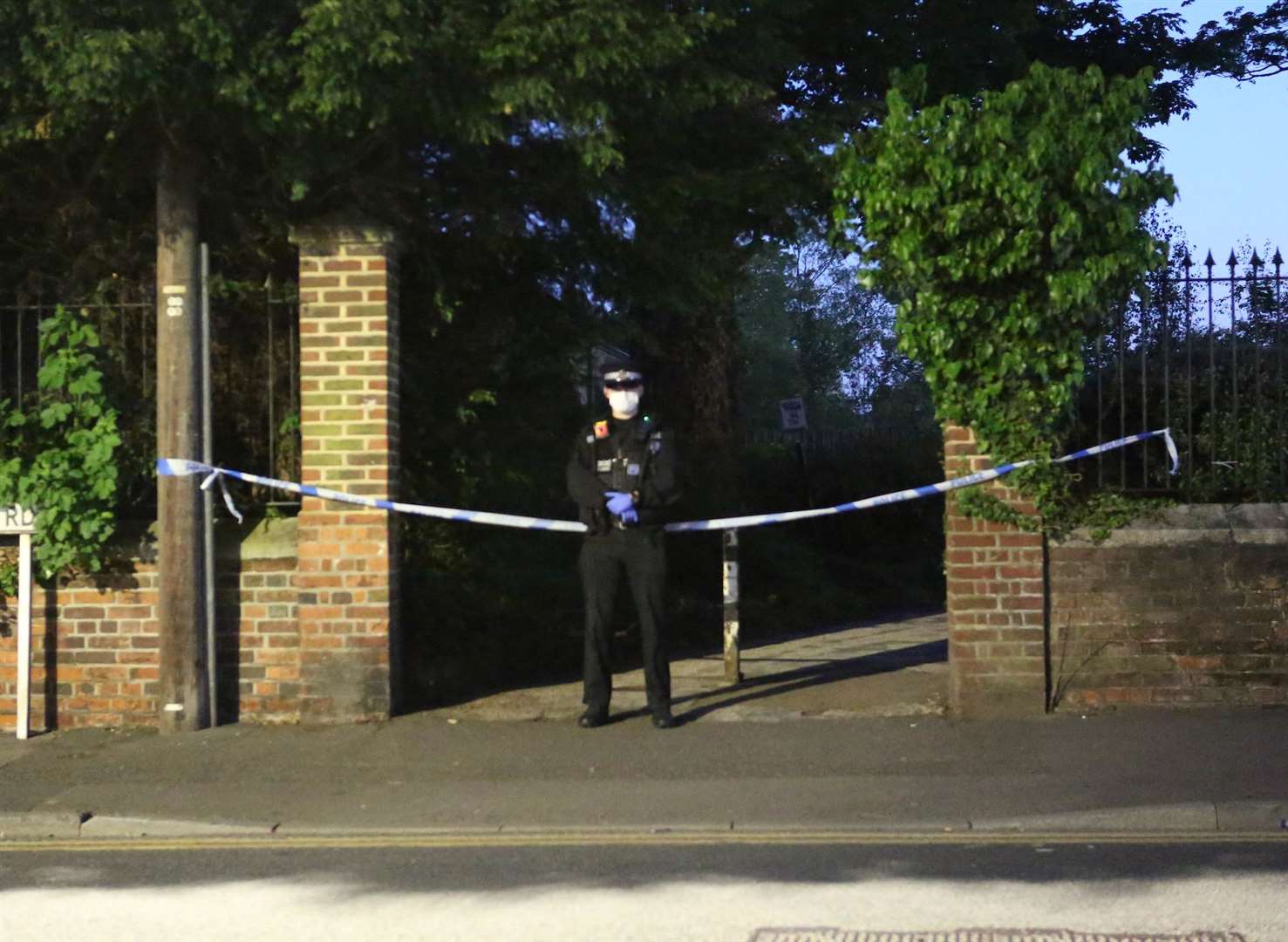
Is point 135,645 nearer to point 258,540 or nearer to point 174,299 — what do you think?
point 258,540

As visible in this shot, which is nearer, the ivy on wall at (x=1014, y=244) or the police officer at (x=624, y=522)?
the ivy on wall at (x=1014, y=244)

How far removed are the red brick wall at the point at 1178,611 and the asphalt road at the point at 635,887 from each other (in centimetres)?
275

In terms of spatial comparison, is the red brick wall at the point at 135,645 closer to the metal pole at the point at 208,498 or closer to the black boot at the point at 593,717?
the metal pole at the point at 208,498

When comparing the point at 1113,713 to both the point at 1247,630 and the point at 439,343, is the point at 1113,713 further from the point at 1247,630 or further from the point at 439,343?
the point at 439,343

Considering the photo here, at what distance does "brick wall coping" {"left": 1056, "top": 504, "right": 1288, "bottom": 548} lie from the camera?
9.59 metres

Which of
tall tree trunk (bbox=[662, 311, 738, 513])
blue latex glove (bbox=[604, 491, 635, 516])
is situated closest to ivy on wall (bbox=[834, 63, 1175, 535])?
blue latex glove (bbox=[604, 491, 635, 516])

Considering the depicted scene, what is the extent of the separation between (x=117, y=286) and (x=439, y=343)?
6.37 ft

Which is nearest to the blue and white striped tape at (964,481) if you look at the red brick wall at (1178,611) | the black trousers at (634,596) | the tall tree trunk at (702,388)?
the black trousers at (634,596)

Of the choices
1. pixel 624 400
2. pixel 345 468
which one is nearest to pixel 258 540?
pixel 345 468

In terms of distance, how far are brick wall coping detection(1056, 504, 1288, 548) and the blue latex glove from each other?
7.69 feet

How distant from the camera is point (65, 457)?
381 inches

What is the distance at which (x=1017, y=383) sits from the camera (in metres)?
9.50

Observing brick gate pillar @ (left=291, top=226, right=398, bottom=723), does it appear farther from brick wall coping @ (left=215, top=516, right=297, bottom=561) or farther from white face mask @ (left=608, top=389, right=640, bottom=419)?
white face mask @ (left=608, top=389, right=640, bottom=419)

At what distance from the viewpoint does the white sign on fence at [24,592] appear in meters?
9.60
